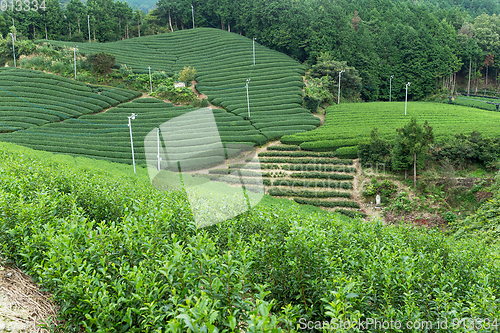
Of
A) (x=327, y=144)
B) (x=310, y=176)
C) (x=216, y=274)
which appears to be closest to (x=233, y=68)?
(x=327, y=144)

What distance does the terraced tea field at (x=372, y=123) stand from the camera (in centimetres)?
2472

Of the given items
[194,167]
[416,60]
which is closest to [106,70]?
[194,167]

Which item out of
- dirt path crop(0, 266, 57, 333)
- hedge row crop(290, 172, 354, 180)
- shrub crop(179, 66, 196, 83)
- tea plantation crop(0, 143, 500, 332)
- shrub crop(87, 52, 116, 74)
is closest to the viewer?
tea plantation crop(0, 143, 500, 332)

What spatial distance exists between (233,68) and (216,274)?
43430 mm

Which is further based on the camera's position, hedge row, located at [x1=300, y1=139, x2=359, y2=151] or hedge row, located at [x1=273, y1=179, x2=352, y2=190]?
hedge row, located at [x1=300, y1=139, x2=359, y2=151]

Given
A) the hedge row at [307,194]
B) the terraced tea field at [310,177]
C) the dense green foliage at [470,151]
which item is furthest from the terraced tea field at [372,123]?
the hedge row at [307,194]

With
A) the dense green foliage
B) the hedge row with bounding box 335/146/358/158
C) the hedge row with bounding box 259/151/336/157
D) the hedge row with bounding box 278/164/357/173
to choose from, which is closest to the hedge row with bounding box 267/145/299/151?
the hedge row with bounding box 259/151/336/157

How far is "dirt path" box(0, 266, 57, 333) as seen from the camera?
11.8ft

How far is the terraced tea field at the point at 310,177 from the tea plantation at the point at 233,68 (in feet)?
15.0

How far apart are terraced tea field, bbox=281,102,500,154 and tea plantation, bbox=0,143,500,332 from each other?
2008cm

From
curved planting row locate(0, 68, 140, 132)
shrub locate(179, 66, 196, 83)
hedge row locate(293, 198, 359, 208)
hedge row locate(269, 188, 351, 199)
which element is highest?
shrub locate(179, 66, 196, 83)

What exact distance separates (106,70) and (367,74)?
118 ft

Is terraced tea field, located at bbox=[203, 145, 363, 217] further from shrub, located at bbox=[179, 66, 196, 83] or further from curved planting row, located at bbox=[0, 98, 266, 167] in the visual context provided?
shrub, located at bbox=[179, 66, 196, 83]

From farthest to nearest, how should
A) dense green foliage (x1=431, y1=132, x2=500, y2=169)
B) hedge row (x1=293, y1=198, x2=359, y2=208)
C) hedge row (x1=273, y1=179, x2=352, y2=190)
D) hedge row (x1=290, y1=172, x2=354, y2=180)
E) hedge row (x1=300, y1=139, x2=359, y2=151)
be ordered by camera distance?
hedge row (x1=300, y1=139, x2=359, y2=151), hedge row (x1=290, y1=172, x2=354, y2=180), hedge row (x1=273, y1=179, x2=352, y2=190), dense green foliage (x1=431, y1=132, x2=500, y2=169), hedge row (x1=293, y1=198, x2=359, y2=208)
